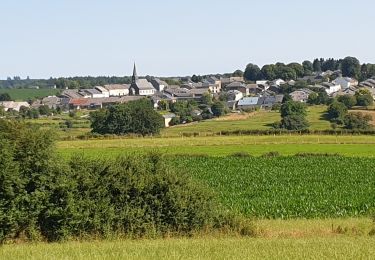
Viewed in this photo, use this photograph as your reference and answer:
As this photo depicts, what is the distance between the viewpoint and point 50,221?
1634 centimetres

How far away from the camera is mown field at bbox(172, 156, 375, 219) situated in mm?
24562

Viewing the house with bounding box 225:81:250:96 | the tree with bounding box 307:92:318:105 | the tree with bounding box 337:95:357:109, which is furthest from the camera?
the house with bounding box 225:81:250:96

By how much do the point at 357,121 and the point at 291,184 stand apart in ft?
198

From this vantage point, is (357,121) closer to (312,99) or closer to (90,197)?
(312,99)

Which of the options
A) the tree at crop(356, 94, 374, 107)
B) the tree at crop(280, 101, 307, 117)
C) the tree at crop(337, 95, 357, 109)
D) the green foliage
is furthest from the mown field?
the tree at crop(356, 94, 374, 107)

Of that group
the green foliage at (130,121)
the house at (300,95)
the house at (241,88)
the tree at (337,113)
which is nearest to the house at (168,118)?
the green foliage at (130,121)

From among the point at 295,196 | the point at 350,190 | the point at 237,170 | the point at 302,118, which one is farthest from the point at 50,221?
the point at 302,118

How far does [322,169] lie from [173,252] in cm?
2724

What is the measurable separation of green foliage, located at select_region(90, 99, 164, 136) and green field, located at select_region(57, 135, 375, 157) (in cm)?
1887

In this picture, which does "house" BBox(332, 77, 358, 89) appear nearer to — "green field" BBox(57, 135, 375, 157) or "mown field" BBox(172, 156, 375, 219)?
"green field" BBox(57, 135, 375, 157)

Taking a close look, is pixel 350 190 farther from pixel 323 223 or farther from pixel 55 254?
pixel 55 254

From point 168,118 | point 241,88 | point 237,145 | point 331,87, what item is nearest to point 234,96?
point 241,88

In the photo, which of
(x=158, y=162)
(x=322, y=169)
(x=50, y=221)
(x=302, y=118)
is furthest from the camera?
(x=302, y=118)

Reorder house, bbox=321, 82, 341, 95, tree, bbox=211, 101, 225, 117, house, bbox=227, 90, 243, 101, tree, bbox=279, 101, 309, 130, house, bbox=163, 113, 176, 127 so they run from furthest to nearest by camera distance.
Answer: house, bbox=321, 82, 341, 95, house, bbox=227, 90, 243, 101, tree, bbox=211, 101, 225, 117, house, bbox=163, 113, 176, 127, tree, bbox=279, 101, 309, 130
